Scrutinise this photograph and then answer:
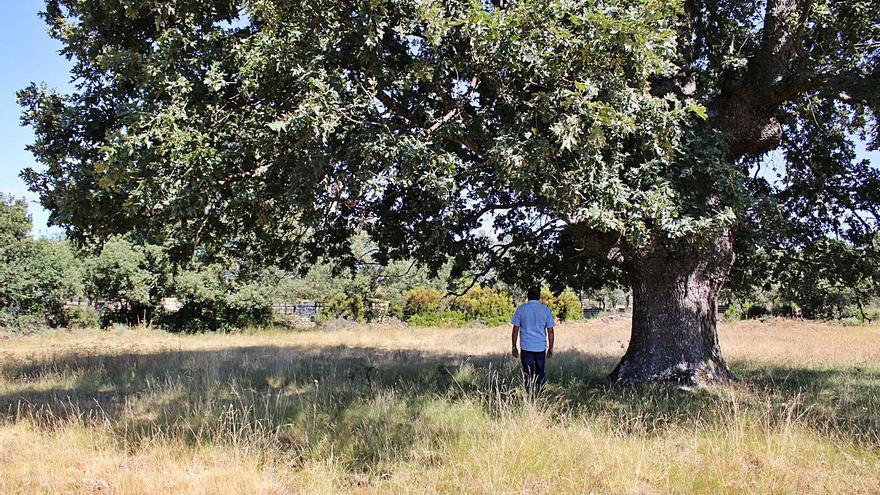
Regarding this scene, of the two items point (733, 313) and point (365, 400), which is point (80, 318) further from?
point (733, 313)

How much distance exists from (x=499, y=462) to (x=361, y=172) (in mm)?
3238

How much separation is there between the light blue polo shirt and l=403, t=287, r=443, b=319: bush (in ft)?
74.4

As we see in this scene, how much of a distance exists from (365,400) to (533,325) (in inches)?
102

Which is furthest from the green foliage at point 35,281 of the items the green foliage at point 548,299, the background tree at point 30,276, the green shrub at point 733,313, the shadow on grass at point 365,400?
the green shrub at point 733,313

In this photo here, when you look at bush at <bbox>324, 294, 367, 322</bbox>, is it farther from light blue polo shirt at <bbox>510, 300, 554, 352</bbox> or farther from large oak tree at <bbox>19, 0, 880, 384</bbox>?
light blue polo shirt at <bbox>510, 300, 554, 352</bbox>

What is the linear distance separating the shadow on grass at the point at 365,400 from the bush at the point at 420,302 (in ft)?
59.7

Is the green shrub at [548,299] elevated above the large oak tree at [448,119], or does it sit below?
below

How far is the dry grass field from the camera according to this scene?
14.8 feet

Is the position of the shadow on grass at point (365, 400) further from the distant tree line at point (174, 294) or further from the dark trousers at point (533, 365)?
the distant tree line at point (174, 294)

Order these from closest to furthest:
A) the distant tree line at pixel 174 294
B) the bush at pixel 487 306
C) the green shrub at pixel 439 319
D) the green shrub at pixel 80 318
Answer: the distant tree line at pixel 174 294 → the green shrub at pixel 80 318 → the green shrub at pixel 439 319 → the bush at pixel 487 306

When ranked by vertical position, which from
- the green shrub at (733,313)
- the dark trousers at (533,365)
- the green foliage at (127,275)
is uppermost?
the green foliage at (127,275)

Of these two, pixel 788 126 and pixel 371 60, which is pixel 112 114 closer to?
pixel 371 60

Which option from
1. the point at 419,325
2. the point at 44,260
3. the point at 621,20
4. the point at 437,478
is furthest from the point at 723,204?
the point at 44,260

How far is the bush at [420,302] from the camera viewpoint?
102ft
